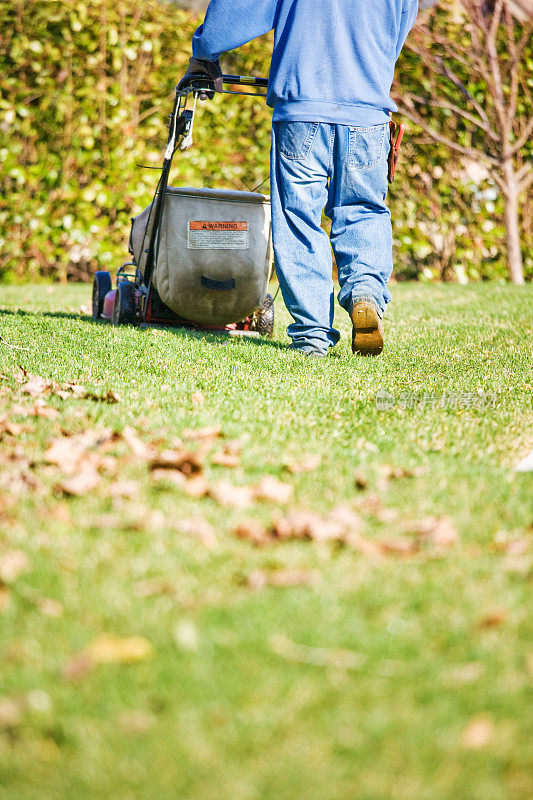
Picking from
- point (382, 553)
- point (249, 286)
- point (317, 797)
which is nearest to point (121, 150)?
point (249, 286)

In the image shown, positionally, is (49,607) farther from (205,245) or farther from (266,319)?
(266,319)

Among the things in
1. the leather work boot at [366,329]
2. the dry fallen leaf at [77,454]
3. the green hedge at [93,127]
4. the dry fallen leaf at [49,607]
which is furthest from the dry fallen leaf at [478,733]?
the green hedge at [93,127]

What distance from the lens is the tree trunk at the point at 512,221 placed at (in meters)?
9.02

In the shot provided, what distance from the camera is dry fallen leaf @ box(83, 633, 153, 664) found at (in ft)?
4.40

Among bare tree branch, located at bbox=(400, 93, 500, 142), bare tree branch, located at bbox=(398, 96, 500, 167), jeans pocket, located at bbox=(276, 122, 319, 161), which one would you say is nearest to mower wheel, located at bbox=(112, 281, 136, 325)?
jeans pocket, located at bbox=(276, 122, 319, 161)

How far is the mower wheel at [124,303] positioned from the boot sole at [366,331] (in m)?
1.52

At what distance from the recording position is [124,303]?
4883 millimetres

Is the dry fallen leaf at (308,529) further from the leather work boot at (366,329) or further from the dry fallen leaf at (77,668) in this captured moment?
the leather work boot at (366,329)

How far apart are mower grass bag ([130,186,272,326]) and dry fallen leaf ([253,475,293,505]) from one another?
8.33ft

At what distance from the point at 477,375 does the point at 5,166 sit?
6.02 metres

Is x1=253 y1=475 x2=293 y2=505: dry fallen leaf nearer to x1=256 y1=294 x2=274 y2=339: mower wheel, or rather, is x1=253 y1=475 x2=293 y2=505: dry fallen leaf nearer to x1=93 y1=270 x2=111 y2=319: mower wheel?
x1=256 y1=294 x2=274 y2=339: mower wheel

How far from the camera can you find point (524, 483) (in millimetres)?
2152

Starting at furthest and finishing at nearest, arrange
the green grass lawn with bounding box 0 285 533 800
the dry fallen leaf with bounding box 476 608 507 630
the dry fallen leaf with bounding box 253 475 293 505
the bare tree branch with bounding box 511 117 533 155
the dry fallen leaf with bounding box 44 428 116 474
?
the bare tree branch with bounding box 511 117 533 155, the dry fallen leaf with bounding box 44 428 116 474, the dry fallen leaf with bounding box 253 475 293 505, the dry fallen leaf with bounding box 476 608 507 630, the green grass lawn with bounding box 0 285 533 800

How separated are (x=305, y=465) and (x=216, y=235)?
2.46m
